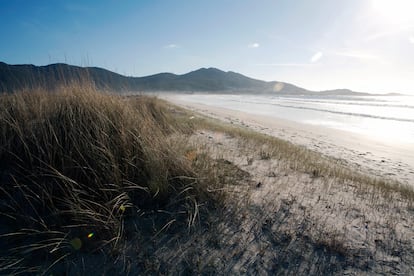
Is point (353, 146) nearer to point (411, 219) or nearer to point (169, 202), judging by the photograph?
point (411, 219)

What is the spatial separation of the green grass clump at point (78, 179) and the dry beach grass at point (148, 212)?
1cm

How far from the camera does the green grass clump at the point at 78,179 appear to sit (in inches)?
75.8

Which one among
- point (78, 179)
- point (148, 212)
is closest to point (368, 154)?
point (148, 212)

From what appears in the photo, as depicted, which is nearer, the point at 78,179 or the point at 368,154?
the point at 78,179

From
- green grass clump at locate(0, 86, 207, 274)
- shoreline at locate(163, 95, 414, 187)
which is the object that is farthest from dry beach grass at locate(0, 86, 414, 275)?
shoreline at locate(163, 95, 414, 187)

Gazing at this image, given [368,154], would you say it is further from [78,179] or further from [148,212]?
[78,179]

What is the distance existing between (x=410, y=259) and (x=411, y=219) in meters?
1.00

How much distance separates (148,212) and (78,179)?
0.77 meters

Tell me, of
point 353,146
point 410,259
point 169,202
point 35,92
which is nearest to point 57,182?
point 169,202

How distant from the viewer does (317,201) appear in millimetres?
2973

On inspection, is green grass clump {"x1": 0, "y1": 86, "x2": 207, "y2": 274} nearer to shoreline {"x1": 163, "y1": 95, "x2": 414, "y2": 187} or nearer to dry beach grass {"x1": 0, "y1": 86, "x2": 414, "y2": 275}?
dry beach grass {"x1": 0, "y1": 86, "x2": 414, "y2": 275}

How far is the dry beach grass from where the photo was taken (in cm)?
189

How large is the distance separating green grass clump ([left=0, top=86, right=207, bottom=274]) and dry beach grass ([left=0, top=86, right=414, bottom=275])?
1cm

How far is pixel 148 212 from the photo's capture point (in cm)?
227
